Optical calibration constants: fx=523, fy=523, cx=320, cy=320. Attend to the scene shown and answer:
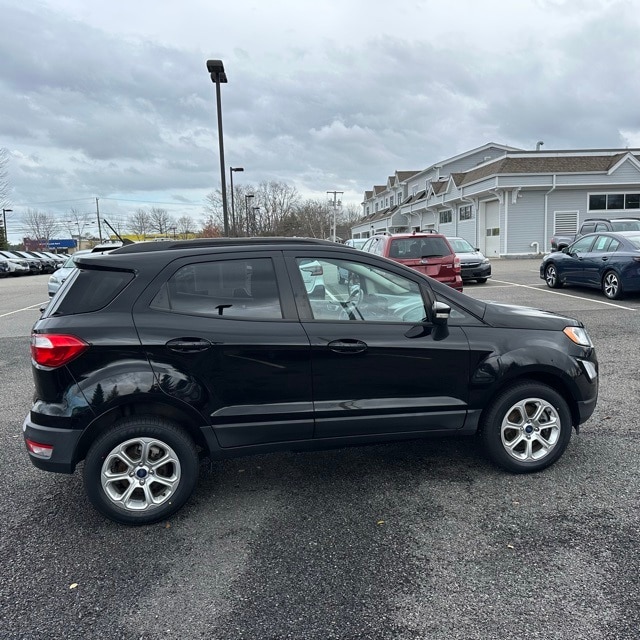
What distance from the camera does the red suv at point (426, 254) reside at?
430 inches

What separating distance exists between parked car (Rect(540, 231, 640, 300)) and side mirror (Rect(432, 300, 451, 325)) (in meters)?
9.54

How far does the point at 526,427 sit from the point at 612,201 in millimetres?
31728

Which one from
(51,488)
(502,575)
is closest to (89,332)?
(51,488)

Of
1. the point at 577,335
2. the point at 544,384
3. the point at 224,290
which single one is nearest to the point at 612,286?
the point at 577,335

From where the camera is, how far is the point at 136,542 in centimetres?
308

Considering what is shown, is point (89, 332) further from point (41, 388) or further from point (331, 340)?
point (331, 340)

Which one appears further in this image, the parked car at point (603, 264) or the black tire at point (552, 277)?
the black tire at point (552, 277)

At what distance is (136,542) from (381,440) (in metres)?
1.64

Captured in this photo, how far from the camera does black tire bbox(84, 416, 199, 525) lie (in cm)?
314

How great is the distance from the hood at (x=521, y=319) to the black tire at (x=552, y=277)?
36.3 ft

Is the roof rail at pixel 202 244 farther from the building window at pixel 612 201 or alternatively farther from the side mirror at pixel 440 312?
the building window at pixel 612 201

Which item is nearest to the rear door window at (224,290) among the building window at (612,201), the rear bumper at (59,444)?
the rear bumper at (59,444)

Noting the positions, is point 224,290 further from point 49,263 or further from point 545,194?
Result: point 49,263

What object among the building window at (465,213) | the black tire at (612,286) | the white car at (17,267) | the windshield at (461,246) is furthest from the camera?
the building window at (465,213)
